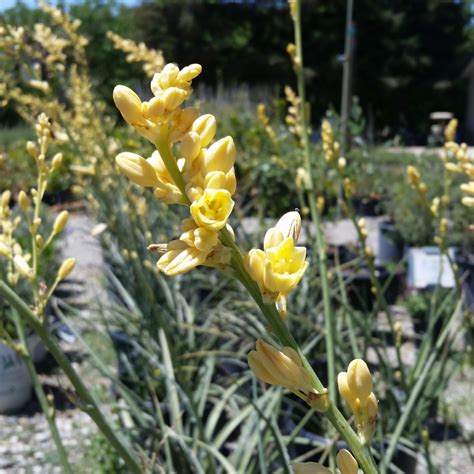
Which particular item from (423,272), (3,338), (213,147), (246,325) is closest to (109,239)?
(246,325)

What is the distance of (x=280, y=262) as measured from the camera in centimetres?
53

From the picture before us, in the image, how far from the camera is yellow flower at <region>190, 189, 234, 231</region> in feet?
1.62

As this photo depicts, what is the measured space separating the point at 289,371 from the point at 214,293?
2659mm

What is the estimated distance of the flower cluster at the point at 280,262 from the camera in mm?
502

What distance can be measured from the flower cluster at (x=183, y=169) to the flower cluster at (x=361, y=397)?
0.14 metres

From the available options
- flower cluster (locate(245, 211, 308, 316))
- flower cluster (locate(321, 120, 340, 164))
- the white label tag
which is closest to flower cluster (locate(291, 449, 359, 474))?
flower cluster (locate(245, 211, 308, 316))

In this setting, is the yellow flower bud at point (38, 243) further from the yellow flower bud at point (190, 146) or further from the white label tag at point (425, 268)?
the white label tag at point (425, 268)

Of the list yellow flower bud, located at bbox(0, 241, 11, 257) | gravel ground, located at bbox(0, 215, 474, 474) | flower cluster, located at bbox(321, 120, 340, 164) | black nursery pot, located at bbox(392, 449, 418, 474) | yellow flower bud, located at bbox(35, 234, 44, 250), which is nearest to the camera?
yellow flower bud, located at bbox(0, 241, 11, 257)

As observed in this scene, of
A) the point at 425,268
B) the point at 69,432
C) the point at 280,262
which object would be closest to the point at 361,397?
the point at 280,262

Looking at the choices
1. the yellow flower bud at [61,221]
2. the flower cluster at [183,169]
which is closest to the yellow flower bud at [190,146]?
the flower cluster at [183,169]

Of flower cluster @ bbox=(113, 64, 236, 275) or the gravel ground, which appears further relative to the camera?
the gravel ground

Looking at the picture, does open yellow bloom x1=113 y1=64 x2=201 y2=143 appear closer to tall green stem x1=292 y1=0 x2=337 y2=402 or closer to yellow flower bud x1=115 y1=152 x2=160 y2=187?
yellow flower bud x1=115 y1=152 x2=160 y2=187

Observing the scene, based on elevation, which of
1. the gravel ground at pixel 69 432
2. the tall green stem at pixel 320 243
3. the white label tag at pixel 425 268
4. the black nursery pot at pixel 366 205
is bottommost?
the black nursery pot at pixel 366 205

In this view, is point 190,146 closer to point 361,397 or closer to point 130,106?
point 130,106
